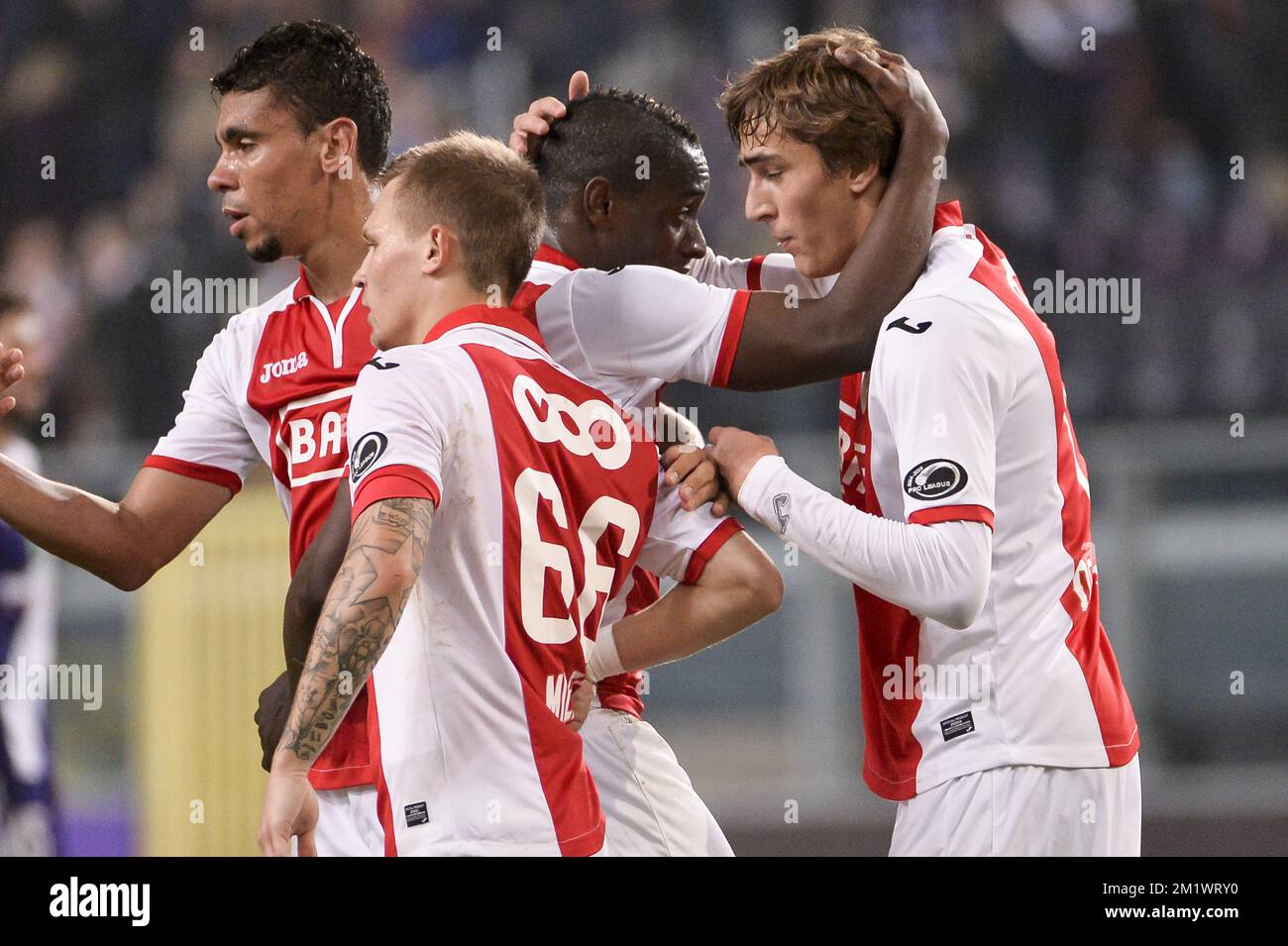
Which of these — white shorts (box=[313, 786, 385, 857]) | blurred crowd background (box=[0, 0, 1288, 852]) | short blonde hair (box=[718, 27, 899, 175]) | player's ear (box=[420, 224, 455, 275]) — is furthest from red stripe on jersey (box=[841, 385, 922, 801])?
blurred crowd background (box=[0, 0, 1288, 852])

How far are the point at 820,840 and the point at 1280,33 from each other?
5.71 meters

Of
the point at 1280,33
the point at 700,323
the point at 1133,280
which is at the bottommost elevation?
the point at 700,323

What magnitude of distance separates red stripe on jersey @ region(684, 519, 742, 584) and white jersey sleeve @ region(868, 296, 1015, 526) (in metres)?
0.40

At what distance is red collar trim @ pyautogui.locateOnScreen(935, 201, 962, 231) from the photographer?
3082 millimetres

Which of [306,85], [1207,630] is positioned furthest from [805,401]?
[306,85]

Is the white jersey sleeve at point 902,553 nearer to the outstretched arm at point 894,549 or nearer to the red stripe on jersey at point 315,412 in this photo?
the outstretched arm at point 894,549

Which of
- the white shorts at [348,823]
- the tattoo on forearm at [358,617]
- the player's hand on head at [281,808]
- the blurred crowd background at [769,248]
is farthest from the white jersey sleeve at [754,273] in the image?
the blurred crowd background at [769,248]

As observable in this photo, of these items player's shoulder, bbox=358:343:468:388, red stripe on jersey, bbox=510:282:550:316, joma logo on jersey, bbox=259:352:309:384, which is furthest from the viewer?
joma logo on jersey, bbox=259:352:309:384

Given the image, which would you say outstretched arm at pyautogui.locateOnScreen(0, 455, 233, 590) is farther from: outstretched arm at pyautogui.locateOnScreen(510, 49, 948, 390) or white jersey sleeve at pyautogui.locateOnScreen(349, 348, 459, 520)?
white jersey sleeve at pyautogui.locateOnScreen(349, 348, 459, 520)

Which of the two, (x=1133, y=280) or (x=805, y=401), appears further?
(x=1133, y=280)

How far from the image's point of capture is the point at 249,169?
3445 mm

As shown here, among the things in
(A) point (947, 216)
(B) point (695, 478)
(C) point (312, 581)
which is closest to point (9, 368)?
(C) point (312, 581)

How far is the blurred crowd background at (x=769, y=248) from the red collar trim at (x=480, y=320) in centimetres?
414
